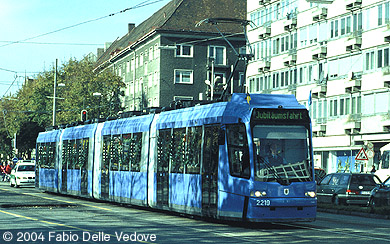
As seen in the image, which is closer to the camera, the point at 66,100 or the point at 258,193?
the point at 258,193

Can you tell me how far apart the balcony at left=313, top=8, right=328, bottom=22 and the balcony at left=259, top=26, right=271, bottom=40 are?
308 inches

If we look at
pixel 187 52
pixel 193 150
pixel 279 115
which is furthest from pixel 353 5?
pixel 279 115

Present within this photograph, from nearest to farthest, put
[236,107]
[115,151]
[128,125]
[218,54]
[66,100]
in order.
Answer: [236,107]
[128,125]
[115,151]
[66,100]
[218,54]

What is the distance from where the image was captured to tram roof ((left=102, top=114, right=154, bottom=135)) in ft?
79.2

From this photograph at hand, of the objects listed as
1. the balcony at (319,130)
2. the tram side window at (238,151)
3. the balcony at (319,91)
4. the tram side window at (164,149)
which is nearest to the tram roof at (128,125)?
the tram side window at (164,149)

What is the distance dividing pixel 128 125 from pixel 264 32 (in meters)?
44.3

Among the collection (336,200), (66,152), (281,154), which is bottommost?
(336,200)

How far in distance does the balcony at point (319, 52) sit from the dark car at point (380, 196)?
31145 millimetres

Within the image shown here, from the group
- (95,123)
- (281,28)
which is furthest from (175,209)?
(281,28)

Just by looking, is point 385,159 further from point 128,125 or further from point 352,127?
point 128,125

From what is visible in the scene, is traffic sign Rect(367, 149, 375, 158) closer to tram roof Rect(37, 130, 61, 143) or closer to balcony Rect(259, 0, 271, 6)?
tram roof Rect(37, 130, 61, 143)

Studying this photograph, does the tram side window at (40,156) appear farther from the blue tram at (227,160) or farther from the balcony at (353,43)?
the balcony at (353,43)

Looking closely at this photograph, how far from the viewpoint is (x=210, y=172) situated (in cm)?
1917

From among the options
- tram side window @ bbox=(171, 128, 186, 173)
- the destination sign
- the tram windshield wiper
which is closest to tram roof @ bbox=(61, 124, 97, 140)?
tram side window @ bbox=(171, 128, 186, 173)
